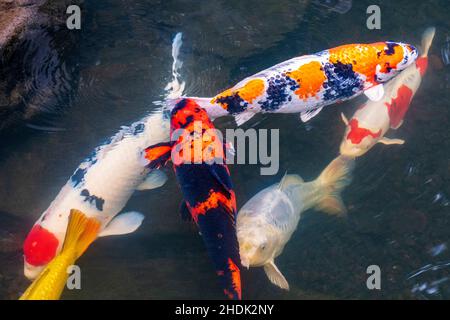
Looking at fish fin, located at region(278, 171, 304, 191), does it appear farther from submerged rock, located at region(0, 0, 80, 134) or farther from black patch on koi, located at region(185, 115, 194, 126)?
submerged rock, located at region(0, 0, 80, 134)

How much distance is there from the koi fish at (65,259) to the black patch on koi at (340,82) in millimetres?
2417

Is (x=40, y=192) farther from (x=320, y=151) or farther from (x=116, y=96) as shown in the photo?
(x=320, y=151)

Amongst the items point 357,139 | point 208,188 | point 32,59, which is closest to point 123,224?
point 208,188

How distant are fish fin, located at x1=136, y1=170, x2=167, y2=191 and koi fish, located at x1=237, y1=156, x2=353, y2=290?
86 centimetres

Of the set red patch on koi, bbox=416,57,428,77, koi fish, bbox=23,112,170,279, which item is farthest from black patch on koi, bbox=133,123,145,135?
red patch on koi, bbox=416,57,428,77

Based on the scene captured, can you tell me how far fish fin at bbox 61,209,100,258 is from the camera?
3578 millimetres

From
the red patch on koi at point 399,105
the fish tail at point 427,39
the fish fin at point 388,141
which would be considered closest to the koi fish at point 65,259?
the fish fin at point 388,141

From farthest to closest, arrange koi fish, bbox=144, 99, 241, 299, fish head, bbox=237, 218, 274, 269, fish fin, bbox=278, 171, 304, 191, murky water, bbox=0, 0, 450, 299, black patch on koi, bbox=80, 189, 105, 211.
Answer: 1. fish fin, bbox=278, 171, 304, 191
2. murky water, bbox=0, 0, 450, 299
3. black patch on koi, bbox=80, 189, 105, 211
4. fish head, bbox=237, 218, 274, 269
5. koi fish, bbox=144, 99, 241, 299

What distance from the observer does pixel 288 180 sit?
4.30 meters

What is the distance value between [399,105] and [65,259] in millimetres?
3650

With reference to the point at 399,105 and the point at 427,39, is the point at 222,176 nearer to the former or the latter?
the point at 399,105

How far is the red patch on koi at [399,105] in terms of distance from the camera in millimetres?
4453
